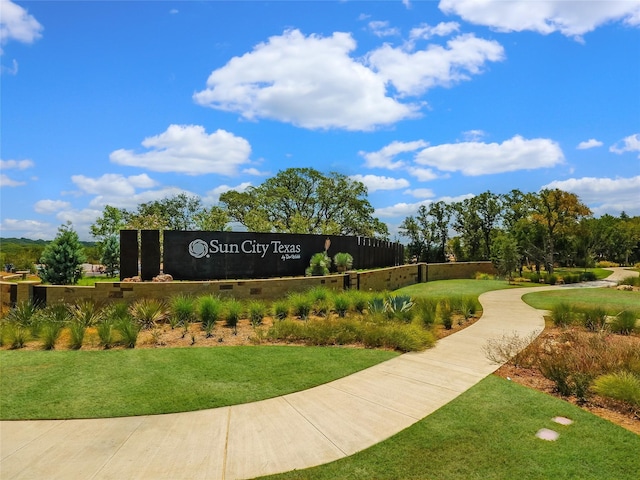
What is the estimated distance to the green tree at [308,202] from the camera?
47406 millimetres

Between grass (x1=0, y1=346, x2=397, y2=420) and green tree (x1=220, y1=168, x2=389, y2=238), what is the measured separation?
37855 mm

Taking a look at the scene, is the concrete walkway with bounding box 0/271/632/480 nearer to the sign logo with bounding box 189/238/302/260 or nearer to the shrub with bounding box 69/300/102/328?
the shrub with bounding box 69/300/102/328

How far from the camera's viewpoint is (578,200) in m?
31.8

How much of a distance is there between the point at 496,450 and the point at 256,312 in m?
7.84

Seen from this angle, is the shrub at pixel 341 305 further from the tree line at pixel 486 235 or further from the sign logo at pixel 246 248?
the tree line at pixel 486 235

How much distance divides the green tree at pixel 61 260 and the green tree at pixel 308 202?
96.9 ft

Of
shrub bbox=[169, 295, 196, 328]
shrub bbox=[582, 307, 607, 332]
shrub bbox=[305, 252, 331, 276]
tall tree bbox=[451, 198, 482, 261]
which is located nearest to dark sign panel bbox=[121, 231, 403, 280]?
shrub bbox=[305, 252, 331, 276]


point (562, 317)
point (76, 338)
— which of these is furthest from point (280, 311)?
point (562, 317)

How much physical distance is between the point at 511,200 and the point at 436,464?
5397 centimetres

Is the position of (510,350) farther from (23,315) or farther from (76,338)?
(23,315)

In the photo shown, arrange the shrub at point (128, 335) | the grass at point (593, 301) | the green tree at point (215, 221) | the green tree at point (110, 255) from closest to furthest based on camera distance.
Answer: the shrub at point (128, 335)
the grass at point (593, 301)
the green tree at point (110, 255)
the green tree at point (215, 221)

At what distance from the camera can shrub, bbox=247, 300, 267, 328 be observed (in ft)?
36.0

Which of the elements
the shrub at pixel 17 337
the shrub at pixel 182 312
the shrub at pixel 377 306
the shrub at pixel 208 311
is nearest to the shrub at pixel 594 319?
the shrub at pixel 377 306

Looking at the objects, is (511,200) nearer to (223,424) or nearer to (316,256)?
(316,256)
